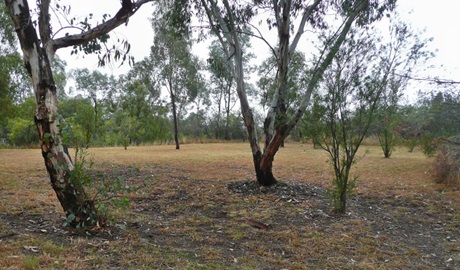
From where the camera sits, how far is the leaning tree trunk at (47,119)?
335cm

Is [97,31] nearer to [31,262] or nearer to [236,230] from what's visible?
[31,262]

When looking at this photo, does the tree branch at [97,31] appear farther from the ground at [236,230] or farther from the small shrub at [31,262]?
the small shrub at [31,262]

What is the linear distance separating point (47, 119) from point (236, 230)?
2665 mm

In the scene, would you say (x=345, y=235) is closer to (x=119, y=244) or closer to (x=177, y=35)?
(x=119, y=244)

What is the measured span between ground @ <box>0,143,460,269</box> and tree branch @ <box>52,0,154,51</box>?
1.75 m

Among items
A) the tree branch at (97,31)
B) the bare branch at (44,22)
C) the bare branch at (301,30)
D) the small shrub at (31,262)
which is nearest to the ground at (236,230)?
the small shrub at (31,262)

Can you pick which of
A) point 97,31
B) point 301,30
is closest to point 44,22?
point 97,31

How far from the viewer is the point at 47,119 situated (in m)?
3.35

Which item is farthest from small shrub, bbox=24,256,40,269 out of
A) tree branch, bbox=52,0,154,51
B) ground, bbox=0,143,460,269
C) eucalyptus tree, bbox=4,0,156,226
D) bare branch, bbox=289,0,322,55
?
bare branch, bbox=289,0,322,55

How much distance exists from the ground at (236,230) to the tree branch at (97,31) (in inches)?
69.0

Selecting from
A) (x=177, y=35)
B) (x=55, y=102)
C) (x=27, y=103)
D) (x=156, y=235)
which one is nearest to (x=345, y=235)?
(x=156, y=235)

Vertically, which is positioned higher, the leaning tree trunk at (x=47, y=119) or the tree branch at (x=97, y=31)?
the tree branch at (x=97, y=31)

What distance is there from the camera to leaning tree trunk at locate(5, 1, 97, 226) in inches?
132

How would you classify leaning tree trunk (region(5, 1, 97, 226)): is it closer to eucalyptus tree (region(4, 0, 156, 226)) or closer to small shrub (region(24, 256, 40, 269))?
eucalyptus tree (region(4, 0, 156, 226))
